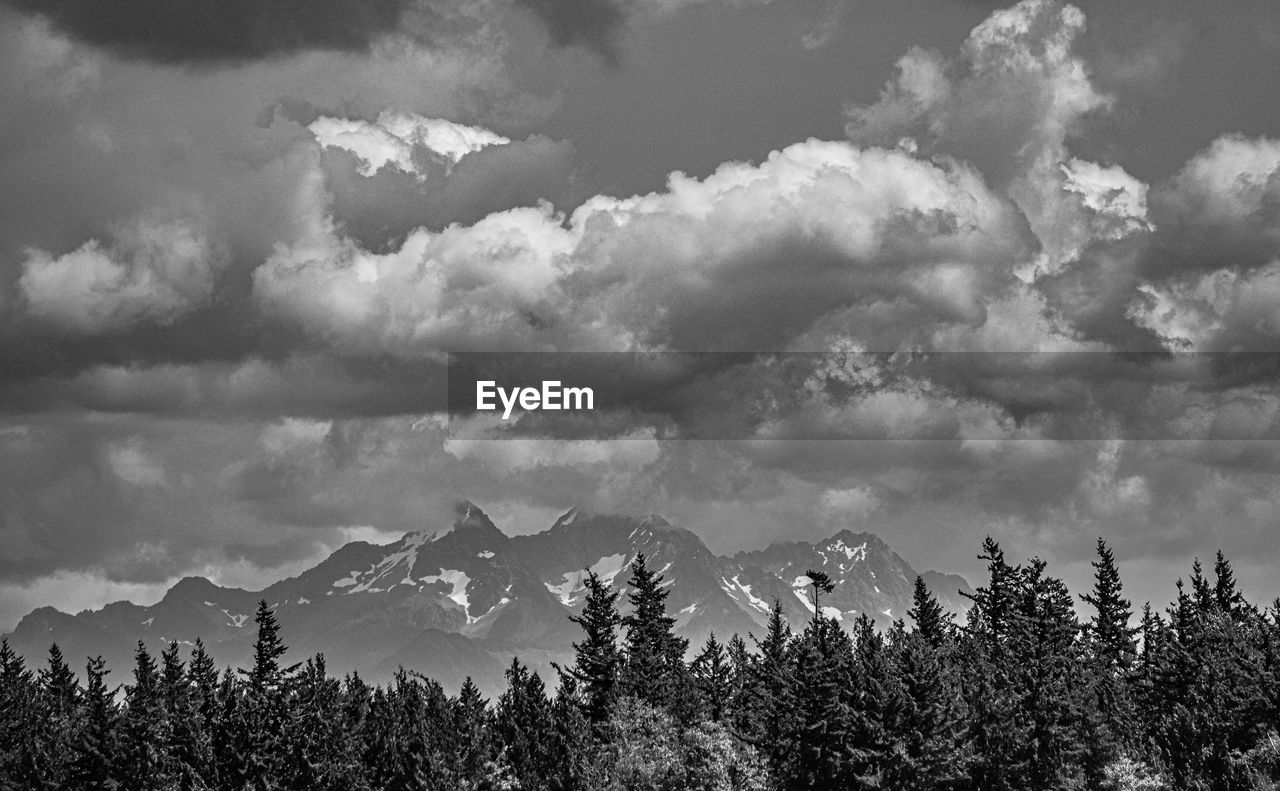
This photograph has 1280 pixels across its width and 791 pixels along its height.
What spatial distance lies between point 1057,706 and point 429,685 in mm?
88259

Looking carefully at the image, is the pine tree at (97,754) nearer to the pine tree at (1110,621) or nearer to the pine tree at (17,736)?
the pine tree at (17,736)

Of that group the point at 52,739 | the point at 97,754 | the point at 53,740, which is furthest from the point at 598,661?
the point at 52,739

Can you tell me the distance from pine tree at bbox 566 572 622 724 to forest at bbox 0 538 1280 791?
22 cm

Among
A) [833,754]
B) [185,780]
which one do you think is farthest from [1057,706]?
[185,780]

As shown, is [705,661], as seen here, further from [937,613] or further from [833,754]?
[833,754]

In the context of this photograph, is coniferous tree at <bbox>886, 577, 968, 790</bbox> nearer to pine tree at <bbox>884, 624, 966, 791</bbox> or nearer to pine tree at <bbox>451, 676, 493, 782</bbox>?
pine tree at <bbox>884, 624, 966, 791</bbox>

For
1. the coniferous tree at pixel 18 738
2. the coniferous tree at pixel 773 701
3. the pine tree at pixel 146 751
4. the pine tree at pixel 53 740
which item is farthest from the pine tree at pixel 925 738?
the coniferous tree at pixel 18 738

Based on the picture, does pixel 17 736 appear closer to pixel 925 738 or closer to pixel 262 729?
pixel 262 729

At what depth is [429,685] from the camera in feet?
586

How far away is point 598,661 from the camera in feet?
456

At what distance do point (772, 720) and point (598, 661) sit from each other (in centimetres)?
2396

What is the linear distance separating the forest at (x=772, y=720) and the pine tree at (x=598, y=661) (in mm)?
218

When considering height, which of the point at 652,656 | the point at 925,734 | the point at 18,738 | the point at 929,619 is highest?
the point at 929,619

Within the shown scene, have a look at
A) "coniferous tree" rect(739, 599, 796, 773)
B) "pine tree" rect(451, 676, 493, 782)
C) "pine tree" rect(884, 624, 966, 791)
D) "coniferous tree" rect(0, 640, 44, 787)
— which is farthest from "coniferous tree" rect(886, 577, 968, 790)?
"coniferous tree" rect(0, 640, 44, 787)
